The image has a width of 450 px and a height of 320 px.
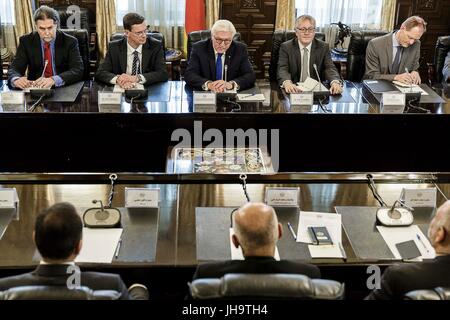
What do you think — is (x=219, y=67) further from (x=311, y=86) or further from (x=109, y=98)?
(x=109, y=98)

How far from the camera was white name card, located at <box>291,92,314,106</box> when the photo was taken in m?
3.57

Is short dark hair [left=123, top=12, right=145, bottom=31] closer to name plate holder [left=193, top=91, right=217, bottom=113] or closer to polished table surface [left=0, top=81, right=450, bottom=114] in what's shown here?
polished table surface [left=0, top=81, right=450, bottom=114]

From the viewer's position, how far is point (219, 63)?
13.2 feet

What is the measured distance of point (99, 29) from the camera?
17.6 ft

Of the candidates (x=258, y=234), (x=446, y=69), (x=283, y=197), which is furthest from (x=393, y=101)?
(x=258, y=234)

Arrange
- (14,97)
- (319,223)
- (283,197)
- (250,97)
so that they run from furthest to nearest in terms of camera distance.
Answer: (250,97) < (14,97) < (283,197) < (319,223)

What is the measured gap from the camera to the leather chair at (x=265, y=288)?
153cm

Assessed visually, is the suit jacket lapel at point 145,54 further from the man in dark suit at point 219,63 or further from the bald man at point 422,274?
the bald man at point 422,274

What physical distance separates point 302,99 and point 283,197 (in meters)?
1.33

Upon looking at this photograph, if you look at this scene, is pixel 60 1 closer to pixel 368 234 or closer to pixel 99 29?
pixel 99 29

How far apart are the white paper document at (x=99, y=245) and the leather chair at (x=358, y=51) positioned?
2689 millimetres

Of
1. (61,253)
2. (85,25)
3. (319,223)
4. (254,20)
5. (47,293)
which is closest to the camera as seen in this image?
(47,293)
